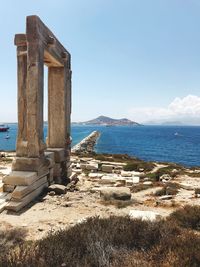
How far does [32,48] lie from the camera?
345 inches

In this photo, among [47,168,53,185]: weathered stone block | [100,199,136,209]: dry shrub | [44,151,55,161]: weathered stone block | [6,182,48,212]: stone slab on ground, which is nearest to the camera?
[6,182,48,212]: stone slab on ground

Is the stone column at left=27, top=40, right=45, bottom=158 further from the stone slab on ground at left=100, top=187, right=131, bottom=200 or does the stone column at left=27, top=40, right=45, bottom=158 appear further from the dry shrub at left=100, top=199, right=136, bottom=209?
the dry shrub at left=100, top=199, right=136, bottom=209

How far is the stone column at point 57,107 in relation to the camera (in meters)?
12.0

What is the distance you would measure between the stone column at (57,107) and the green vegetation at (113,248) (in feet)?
24.2

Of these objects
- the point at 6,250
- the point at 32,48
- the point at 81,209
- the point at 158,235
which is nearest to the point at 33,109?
the point at 32,48

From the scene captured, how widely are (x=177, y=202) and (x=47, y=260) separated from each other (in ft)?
20.0

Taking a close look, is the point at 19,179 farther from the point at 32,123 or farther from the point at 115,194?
the point at 115,194

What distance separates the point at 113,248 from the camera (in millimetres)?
4156

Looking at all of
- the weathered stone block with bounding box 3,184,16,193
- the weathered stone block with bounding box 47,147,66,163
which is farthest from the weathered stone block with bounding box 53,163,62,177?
the weathered stone block with bounding box 3,184,16,193

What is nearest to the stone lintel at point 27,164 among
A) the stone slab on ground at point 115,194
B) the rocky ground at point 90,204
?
the rocky ground at point 90,204

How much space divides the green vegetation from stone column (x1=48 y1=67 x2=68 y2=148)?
7.39m

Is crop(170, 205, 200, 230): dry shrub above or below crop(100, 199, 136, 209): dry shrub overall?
above

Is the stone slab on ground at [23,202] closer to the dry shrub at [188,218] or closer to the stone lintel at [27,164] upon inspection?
the stone lintel at [27,164]

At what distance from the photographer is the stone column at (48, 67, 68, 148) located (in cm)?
1199
